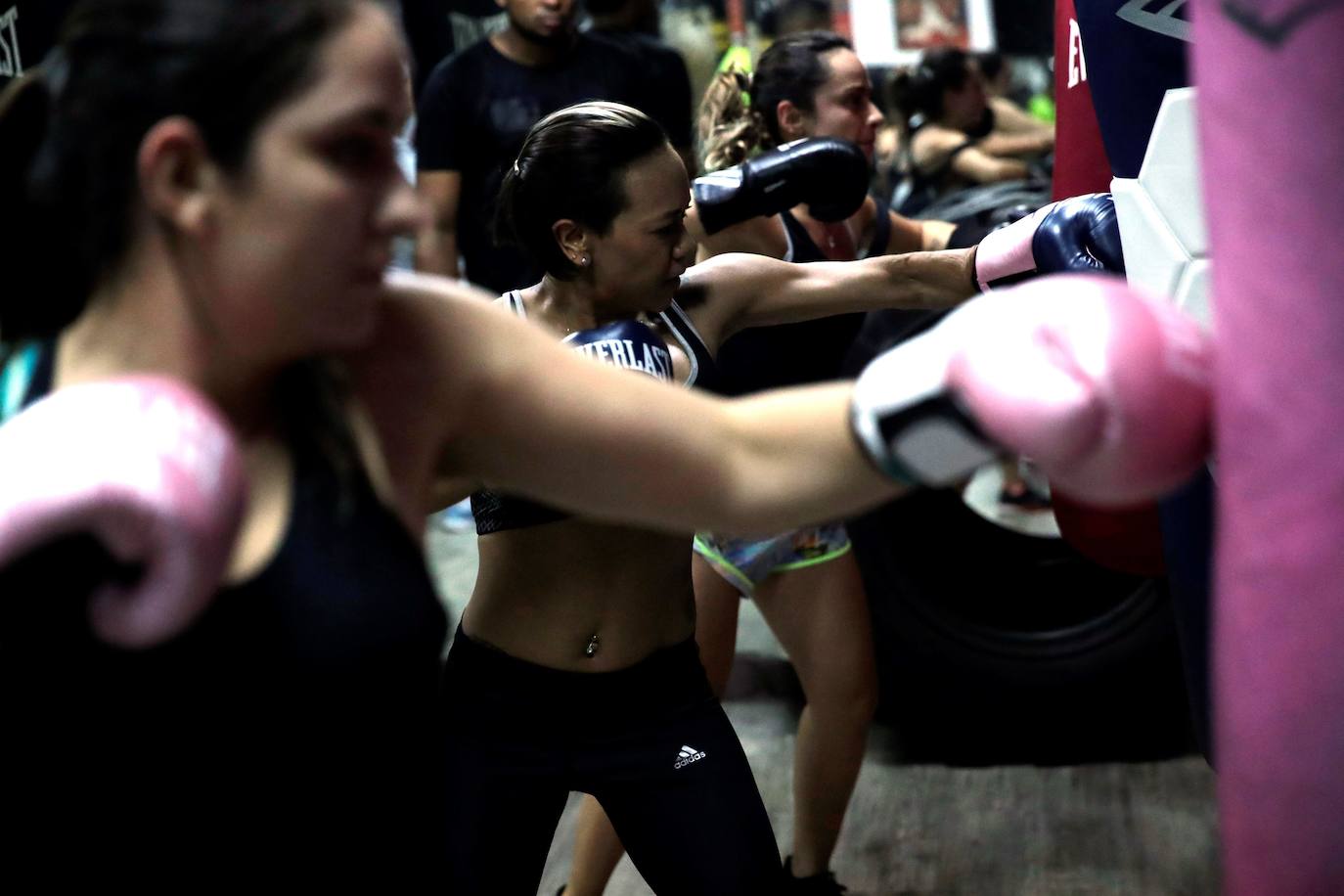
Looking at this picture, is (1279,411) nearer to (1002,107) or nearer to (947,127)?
(947,127)

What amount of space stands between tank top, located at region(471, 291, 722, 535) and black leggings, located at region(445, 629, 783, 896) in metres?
0.16

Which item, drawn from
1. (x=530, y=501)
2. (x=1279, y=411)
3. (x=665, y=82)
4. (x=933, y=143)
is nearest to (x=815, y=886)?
(x=530, y=501)

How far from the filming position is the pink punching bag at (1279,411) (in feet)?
3.81

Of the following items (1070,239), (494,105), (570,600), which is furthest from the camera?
(494,105)

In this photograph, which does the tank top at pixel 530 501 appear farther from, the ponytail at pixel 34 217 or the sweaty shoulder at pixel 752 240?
the ponytail at pixel 34 217

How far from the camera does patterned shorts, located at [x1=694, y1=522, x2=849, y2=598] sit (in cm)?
270

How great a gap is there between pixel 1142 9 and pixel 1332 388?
0.75 meters

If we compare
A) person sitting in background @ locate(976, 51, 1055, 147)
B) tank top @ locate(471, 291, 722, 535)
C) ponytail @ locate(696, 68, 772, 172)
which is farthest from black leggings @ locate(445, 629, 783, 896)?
person sitting in background @ locate(976, 51, 1055, 147)

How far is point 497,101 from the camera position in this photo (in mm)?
3576

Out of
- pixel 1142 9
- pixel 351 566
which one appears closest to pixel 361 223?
pixel 351 566

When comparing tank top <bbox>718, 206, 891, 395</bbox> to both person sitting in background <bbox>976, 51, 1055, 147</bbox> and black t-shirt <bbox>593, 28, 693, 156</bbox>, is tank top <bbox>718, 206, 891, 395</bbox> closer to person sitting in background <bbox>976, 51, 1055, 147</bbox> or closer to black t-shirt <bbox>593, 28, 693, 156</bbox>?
black t-shirt <bbox>593, 28, 693, 156</bbox>

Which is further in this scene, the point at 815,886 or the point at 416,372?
the point at 815,886

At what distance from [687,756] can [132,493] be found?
1.08 meters

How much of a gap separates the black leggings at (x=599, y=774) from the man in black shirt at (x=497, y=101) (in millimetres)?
1751
